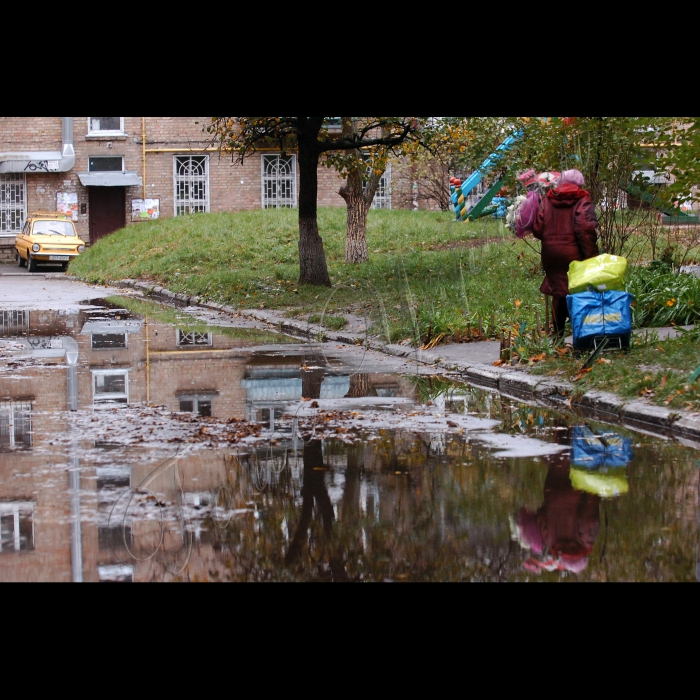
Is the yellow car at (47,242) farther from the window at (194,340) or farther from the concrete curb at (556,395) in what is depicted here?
the concrete curb at (556,395)

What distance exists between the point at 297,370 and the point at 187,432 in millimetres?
3725

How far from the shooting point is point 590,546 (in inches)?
219

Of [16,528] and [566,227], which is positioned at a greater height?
[566,227]

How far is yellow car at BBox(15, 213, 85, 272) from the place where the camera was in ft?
109

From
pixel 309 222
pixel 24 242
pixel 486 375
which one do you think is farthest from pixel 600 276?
pixel 24 242

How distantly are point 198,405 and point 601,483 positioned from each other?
4340mm

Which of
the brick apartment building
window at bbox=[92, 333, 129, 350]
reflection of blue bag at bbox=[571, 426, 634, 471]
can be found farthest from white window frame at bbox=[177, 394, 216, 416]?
the brick apartment building

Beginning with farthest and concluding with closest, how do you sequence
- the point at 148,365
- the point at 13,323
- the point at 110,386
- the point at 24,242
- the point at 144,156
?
the point at 144,156 → the point at 24,242 → the point at 13,323 → the point at 148,365 → the point at 110,386

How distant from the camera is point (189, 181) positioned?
128 ft

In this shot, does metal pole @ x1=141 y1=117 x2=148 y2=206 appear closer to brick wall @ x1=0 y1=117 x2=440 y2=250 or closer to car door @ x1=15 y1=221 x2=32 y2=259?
brick wall @ x1=0 y1=117 x2=440 y2=250

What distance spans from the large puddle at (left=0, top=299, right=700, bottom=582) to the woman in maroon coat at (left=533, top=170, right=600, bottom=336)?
180cm

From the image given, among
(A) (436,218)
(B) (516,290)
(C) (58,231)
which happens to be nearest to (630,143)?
(B) (516,290)

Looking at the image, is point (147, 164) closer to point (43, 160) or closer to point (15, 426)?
point (43, 160)
